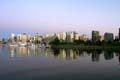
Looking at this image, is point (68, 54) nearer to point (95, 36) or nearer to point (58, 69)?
point (58, 69)

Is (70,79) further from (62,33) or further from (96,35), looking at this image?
(62,33)

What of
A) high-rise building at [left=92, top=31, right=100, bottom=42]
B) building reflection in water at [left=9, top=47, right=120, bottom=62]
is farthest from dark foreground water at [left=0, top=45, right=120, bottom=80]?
Result: high-rise building at [left=92, top=31, right=100, bottom=42]

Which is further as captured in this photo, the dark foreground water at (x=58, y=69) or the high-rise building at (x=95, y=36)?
the high-rise building at (x=95, y=36)

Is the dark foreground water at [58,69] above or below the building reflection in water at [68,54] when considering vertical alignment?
above

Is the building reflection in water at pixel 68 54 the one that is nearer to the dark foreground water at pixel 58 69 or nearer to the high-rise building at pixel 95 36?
the dark foreground water at pixel 58 69

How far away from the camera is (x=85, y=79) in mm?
21047

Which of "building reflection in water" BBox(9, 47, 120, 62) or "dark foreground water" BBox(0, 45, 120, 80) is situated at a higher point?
"dark foreground water" BBox(0, 45, 120, 80)

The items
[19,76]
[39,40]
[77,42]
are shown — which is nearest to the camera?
[19,76]

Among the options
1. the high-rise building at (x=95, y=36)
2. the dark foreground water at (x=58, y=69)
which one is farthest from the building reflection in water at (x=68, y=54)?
Result: the high-rise building at (x=95, y=36)

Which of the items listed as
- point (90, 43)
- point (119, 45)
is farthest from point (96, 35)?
point (119, 45)

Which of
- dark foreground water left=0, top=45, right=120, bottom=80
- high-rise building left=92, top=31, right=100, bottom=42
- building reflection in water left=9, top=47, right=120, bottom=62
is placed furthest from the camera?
high-rise building left=92, top=31, right=100, bottom=42

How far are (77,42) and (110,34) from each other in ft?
63.2

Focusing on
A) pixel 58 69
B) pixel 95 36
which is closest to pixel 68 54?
pixel 58 69

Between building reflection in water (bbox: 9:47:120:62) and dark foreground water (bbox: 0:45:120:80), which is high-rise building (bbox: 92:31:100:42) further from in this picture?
dark foreground water (bbox: 0:45:120:80)
